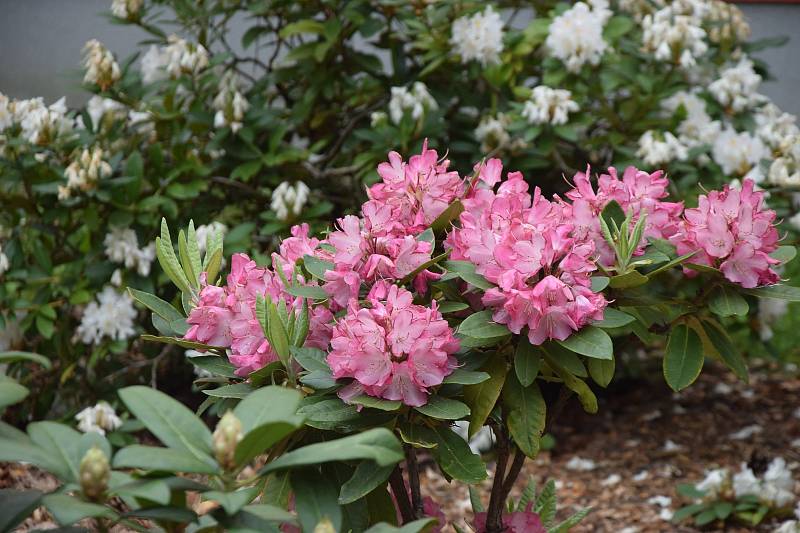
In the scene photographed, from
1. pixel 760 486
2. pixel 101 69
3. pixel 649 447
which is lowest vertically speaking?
pixel 649 447

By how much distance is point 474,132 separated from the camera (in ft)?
10.0

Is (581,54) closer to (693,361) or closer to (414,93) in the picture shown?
(414,93)

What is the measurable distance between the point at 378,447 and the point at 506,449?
63 cm

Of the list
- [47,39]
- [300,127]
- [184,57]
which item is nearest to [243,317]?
[184,57]

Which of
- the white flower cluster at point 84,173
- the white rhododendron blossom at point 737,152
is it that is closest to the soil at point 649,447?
the white flower cluster at point 84,173

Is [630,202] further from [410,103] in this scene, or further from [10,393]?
[410,103]

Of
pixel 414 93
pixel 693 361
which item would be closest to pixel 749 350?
pixel 414 93

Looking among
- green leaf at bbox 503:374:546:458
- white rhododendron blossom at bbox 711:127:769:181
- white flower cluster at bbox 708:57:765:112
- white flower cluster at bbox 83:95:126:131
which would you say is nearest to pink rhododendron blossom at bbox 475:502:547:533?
green leaf at bbox 503:374:546:458

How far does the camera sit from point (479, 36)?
2832 mm

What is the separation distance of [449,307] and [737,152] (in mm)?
1928

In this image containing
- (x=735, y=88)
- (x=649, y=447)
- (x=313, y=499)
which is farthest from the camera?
(x=649, y=447)

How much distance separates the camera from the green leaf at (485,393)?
1.22m

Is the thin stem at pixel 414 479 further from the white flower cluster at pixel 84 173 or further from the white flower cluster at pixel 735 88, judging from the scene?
the white flower cluster at pixel 735 88

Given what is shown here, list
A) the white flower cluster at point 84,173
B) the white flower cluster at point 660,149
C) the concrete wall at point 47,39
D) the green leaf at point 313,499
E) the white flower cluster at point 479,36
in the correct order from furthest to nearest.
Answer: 1. the concrete wall at point 47,39
2. the white flower cluster at point 479,36
3. the white flower cluster at point 660,149
4. the white flower cluster at point 84,173
5. the green leaf at point 313,499
